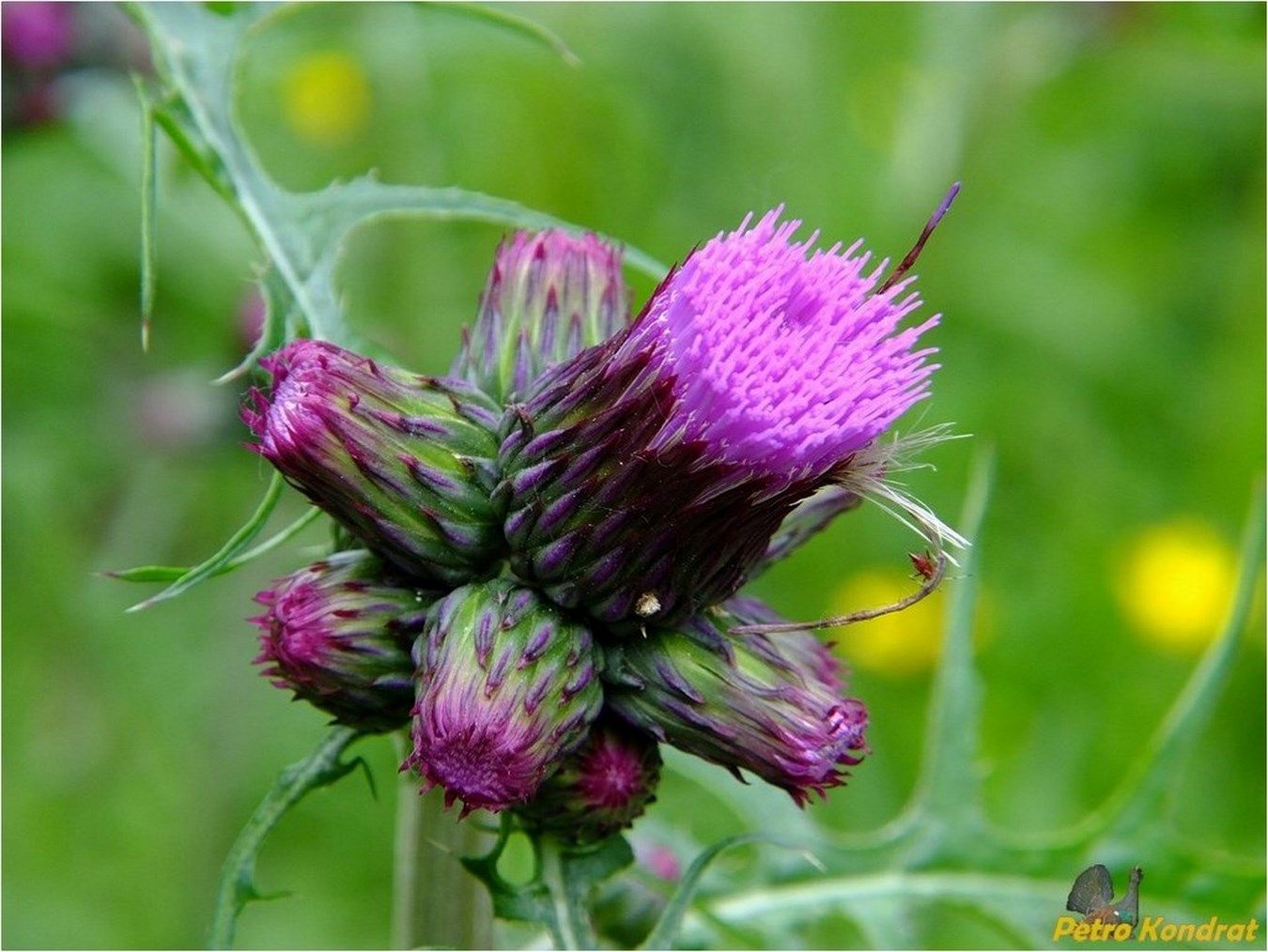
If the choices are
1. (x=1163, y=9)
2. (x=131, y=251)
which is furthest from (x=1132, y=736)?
(x=131, y=251)

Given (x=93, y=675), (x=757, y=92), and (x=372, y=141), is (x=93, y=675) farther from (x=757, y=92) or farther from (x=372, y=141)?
(x=757, y=92)

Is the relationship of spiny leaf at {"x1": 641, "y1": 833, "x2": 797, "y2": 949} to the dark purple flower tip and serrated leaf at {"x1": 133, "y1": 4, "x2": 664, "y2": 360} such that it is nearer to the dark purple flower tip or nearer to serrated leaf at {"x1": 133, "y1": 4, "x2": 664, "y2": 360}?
serrated leaf at {"x1": 133, "y1": 4, "x2": 664, "y2": 360}

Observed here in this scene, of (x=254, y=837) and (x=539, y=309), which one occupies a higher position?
(x=539, y=309)

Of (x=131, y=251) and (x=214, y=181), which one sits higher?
(x=214, y=181)

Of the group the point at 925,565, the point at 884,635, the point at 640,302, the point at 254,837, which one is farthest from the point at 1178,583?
the point at 254,837

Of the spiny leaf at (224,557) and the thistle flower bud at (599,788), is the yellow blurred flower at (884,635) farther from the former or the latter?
the spiny leaf at (224,557)

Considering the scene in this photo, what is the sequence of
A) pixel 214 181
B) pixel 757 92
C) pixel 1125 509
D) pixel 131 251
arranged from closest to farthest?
pixel 214 181 < pixel 131 251 < pixel 1125 509 < pixel 757 92

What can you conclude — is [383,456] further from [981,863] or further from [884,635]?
[884,635]

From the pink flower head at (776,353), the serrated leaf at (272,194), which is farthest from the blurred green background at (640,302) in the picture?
the pink flower head at (776,353)

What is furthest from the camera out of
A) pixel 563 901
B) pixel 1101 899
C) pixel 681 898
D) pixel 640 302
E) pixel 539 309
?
pixel 640 302
